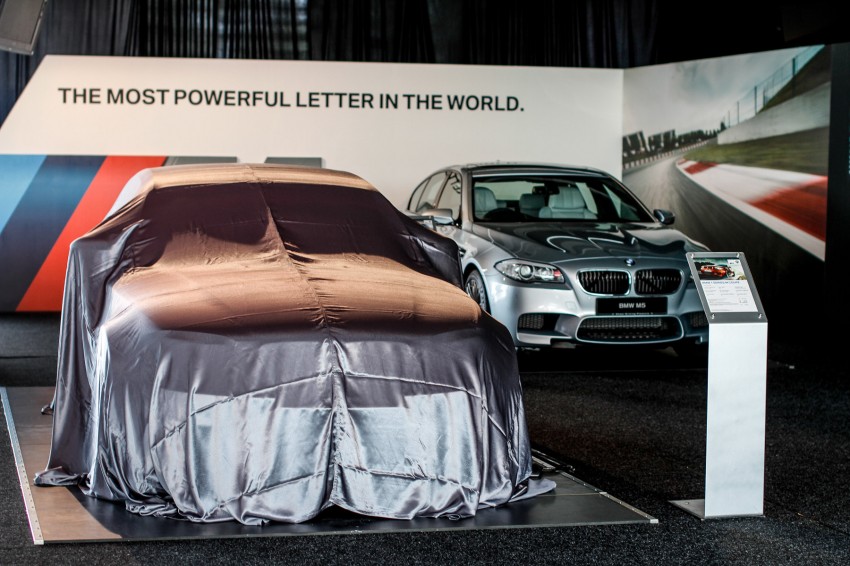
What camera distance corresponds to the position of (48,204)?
38.8 feet

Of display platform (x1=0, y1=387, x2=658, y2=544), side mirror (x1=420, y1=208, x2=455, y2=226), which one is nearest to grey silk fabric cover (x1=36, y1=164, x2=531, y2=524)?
display platform (x1=0, y1=387, x2=658, y2=544)

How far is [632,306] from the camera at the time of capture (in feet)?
24.6

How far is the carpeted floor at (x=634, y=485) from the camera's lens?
3.68 meters

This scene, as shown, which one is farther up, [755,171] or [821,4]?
[821,4]

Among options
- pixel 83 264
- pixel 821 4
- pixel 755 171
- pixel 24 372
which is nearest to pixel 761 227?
pixel 755 171

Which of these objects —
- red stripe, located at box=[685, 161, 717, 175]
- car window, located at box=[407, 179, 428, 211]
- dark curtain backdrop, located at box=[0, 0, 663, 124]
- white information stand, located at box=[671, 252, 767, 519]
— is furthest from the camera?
dark curtain backdrop, located at box=[0, 0, 663, 124]

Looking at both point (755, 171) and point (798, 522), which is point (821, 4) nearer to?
point (755, 171)

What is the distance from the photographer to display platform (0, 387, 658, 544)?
151 inches

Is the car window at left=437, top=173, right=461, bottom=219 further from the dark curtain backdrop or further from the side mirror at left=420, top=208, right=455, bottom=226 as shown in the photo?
the dark curtain backdrop

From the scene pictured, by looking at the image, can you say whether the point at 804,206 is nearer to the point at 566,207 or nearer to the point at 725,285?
the point at 566,207

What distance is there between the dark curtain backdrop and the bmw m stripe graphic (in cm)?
89

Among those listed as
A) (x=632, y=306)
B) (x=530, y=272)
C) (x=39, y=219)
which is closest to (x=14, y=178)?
(x=39, y=219)

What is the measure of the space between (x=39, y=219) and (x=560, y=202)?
20.3 feet

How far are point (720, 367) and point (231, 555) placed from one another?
1986 mm
